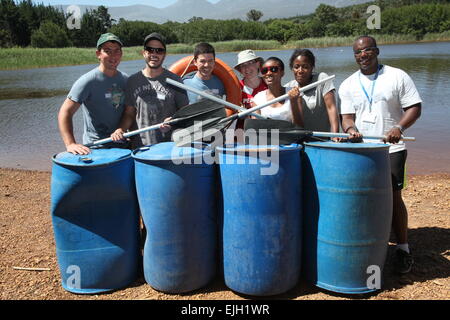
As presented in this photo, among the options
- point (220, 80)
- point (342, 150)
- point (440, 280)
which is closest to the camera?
point (342, 150)

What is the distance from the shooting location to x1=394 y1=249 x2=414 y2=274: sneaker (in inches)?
124

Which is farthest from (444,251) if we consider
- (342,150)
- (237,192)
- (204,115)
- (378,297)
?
(204,115)

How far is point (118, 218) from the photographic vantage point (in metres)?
2.90

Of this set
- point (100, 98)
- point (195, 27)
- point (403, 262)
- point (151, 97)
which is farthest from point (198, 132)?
point (195, 27)

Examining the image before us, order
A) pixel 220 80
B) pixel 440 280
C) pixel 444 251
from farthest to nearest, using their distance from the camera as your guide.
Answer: pixel 220 80, pixel 444 251, pixel 440 280

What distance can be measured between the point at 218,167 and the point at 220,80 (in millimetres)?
1739

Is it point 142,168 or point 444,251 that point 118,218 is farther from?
point 444,251

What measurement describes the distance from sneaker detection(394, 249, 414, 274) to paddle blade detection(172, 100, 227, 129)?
171 centimetres

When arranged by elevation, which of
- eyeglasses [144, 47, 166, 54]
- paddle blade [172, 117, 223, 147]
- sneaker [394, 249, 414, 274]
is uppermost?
eyeglasses [144, 47, 166, 54]

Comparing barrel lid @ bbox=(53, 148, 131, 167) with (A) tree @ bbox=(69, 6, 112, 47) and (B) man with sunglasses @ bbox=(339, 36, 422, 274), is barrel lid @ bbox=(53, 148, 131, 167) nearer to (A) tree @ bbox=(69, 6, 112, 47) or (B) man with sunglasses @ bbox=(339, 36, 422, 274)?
(B) man with sunglasses @ bbox=(339, 36, 422, 274)

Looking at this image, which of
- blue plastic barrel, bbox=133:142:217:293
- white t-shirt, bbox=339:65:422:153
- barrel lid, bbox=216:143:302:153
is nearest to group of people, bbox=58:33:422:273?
white t-shirt, bbox=339:65:422:153

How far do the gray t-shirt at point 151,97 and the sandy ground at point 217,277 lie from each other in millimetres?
1271

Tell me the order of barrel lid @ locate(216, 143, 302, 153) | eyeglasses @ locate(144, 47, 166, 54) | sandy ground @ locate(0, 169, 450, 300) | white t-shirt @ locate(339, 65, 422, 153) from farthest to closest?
eyeglasses @ locate(144, 47, 166, 54), white t-shirt @ locate(339, 65, 422, 153), sandy ground @ locate(0, 169, 450, 300), barrel lid @ locate(216, 143, 302, 153)
